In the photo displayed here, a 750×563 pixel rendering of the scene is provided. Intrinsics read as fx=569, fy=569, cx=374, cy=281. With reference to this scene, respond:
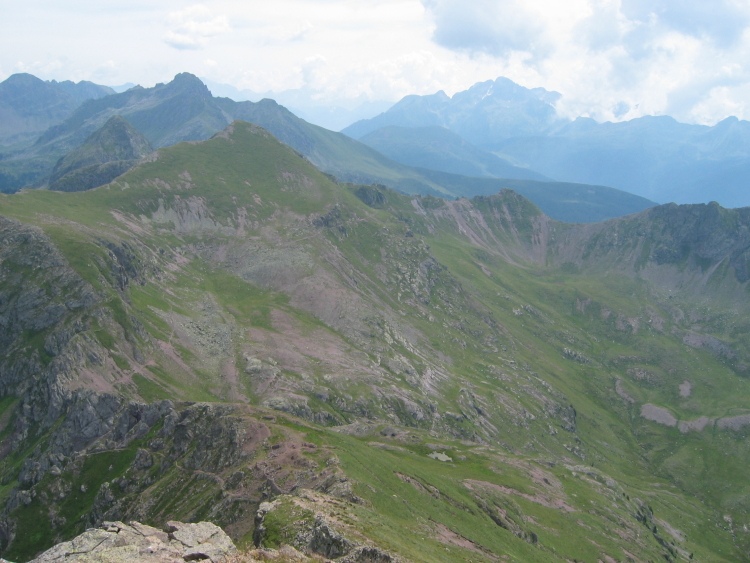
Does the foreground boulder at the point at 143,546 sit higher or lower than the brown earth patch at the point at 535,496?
higher

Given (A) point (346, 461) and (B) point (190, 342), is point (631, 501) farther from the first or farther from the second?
(B) point (190, 342)

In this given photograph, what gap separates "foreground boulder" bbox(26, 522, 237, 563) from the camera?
146ft

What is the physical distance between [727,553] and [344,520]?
174 meters

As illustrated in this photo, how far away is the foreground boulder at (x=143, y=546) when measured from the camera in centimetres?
4450

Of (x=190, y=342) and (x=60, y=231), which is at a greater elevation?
(x=60, y=231)

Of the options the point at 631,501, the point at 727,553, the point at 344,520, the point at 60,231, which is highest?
the point at 60,231

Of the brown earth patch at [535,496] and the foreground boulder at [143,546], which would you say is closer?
the foreground boulder at [143,546]

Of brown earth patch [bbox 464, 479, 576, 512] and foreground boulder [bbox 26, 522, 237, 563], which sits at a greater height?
foreground boulder [bbox 26, 522, 237, 563]

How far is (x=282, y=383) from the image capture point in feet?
629

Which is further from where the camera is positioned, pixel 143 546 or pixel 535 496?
pixel 535 496

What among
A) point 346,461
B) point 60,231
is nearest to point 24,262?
point 60,231

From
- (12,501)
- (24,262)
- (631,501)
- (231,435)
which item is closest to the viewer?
(231,435)

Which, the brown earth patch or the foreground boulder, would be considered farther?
the brown earth patch

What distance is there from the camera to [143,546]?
47.2 metres
